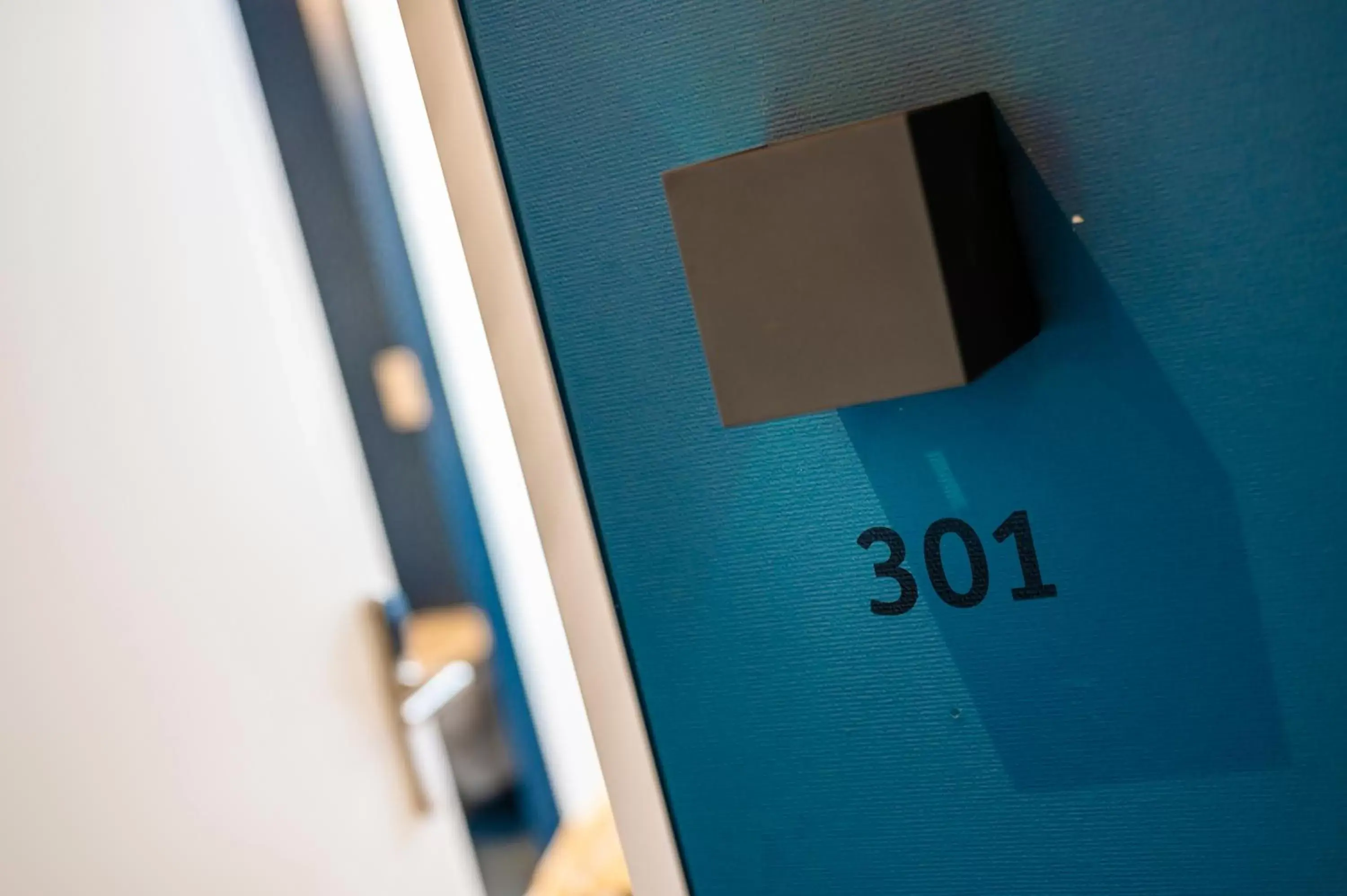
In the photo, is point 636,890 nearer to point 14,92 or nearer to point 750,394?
point 750,394

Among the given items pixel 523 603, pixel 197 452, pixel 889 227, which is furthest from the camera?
pixel 523 603

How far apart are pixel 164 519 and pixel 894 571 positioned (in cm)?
89

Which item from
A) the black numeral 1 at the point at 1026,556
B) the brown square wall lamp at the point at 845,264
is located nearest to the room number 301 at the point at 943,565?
the black numeral 1 at the point at 1026,556

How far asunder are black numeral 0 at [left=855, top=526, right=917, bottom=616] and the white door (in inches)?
33.5

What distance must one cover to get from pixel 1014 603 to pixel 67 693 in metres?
0.97

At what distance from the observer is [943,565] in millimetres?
957

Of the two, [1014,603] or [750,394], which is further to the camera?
[1014,603]

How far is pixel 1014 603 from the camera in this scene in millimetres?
947

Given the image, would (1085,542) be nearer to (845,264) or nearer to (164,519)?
(845,264)

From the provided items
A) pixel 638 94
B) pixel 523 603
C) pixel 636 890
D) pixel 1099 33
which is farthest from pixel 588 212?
pixel 523 603

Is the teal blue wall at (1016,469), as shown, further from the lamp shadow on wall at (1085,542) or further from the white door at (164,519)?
the white door at (164,519)

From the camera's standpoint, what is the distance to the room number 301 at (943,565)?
3.05ft

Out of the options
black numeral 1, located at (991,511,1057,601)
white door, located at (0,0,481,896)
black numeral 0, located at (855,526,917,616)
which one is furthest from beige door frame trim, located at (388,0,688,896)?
white door, located at (0,0,481,896)

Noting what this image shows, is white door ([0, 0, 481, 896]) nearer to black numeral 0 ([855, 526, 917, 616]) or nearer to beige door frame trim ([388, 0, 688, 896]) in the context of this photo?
beige door frame trim ([388, 0, 688, 896])
